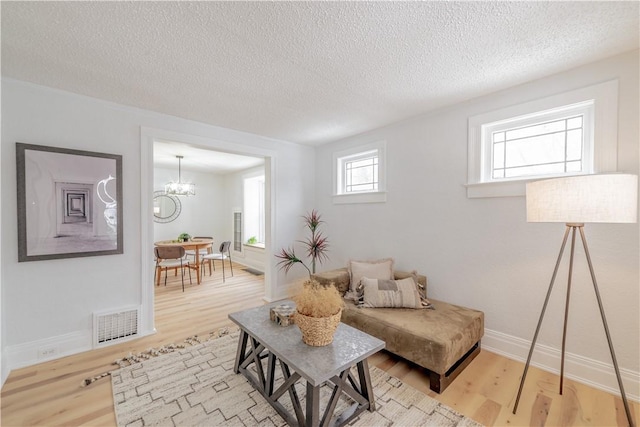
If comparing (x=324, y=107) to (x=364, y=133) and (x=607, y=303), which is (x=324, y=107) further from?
(x=607, y=303)

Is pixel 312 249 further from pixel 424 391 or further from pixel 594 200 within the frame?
pixel 594 200

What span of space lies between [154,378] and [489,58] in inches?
137

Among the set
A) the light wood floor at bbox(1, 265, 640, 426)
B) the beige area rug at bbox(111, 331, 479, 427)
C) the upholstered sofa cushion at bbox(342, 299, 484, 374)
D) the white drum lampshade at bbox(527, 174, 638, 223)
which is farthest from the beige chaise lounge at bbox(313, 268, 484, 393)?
the white drum lampshade at bbox(527, 174, 638, 223)

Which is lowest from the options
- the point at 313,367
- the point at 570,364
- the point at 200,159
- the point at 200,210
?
the point at 570,364

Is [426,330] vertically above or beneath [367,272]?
beneath

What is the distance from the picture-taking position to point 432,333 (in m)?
1.97

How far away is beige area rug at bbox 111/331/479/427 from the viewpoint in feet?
5.35

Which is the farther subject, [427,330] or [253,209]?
[253,209]

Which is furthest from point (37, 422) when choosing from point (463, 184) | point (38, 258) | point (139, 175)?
point (463, 184)

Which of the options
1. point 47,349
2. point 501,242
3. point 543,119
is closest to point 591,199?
point 501,242

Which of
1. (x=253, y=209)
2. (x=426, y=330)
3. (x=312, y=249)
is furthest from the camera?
(x=253, y=209)

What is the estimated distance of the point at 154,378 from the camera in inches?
80.1

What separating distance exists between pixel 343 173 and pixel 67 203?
125 inches

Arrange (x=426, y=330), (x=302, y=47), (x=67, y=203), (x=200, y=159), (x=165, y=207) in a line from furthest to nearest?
(x=165, y=207) → (x=200, y=159) → (x=67, y=203) → (x=426, y=330) → (x=302, y=47)
